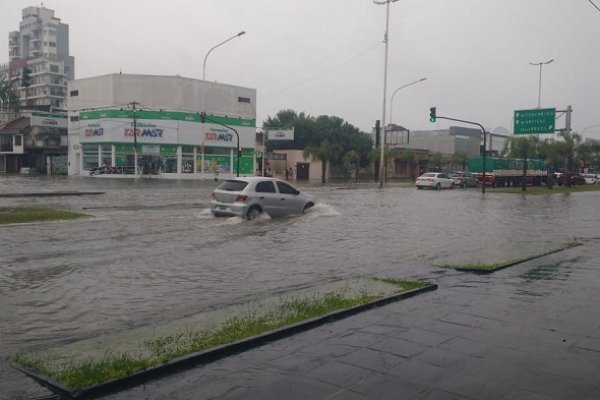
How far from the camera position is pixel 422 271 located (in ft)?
32.9

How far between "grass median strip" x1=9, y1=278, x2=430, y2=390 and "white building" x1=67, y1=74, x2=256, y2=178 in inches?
2085

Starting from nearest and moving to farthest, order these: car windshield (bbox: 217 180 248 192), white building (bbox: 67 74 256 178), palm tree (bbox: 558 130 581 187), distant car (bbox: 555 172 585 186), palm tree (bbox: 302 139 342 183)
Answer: car windshield (bbox: 217 180 248 192)
palm tree (bbox: 558 130 581 187)
white building (bbox: 67 74 256 178)
distant car (bbox: 555 172 585 186)
palm tree (bbox: 302 139 342 183)

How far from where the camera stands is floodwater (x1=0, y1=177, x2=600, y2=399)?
6984 millimetres

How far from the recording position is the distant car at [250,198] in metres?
18.1

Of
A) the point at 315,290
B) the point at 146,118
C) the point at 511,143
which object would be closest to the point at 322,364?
the point at 315,290

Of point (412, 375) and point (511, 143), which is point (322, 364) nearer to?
point (412, 375)

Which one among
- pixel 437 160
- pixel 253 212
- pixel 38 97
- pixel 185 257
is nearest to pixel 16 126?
pixel 38 97

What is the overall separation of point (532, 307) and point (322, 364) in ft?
11.5

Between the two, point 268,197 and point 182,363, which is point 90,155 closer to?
point 268,197

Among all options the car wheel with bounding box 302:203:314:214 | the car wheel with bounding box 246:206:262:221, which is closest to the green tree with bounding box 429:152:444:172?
the car wheel with bounding box 302:203:314:214

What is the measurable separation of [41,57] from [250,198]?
112942mm

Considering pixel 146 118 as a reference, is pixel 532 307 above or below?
below

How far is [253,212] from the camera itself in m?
18.4

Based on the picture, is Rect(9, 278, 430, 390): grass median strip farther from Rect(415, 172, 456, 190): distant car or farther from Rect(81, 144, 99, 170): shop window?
Rect(81, 144, 99, 170): shop window
